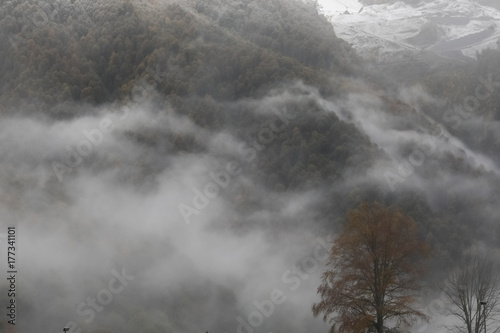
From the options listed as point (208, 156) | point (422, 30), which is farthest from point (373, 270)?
point (422, 30)

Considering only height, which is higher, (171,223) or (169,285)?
(171,223)

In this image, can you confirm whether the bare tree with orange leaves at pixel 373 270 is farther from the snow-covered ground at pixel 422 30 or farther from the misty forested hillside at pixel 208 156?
the snow-covered ground at pixel 422 30

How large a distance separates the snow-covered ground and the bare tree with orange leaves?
142 m

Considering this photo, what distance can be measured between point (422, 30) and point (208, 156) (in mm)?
93087

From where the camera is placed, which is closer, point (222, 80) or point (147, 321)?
point (147, 321)

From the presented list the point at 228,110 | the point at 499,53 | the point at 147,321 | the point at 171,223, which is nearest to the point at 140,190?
the point at 171,223

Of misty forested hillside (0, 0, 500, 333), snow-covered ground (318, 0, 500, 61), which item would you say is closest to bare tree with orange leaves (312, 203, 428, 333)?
misty forested hillside (0, 0, 500, 333)

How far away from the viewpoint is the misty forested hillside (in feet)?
279

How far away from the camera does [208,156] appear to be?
11712cm

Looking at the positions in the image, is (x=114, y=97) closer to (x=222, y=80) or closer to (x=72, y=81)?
(x=72, y=81)

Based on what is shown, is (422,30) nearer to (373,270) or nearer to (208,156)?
(208,156)

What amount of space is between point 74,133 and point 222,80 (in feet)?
98.8

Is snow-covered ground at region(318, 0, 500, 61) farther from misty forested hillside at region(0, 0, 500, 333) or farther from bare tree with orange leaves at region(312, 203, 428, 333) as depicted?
bare tree with orange leaves at region(312, 203, 428, 333)

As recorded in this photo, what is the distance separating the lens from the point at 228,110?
12000 cm
